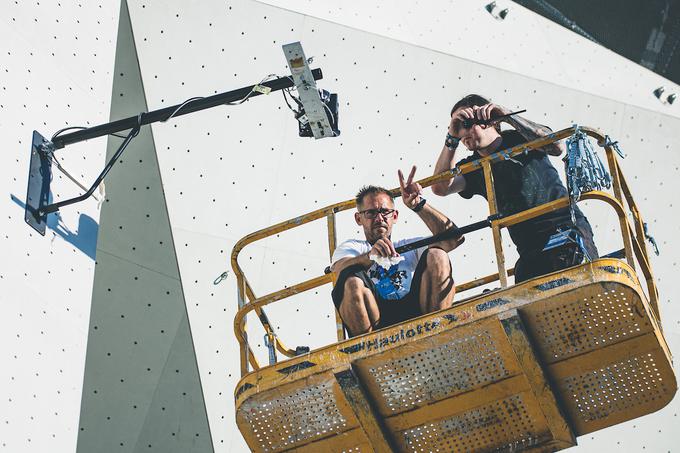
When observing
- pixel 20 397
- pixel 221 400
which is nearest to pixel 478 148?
pixel 221 400

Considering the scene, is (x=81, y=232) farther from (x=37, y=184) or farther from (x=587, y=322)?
(x=587, y=322)

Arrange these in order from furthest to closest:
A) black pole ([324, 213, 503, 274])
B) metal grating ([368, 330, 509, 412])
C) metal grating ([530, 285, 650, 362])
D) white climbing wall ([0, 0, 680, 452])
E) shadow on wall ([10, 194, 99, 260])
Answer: shadow on wall ([10, 194, 99, 260]) < white climbing wall ([0, 0, 680, 452]) < black pole ([324, 213, 503, 274]) < metal grating ([368, 330, 509, 412]) < metal grating ([530, 285, 650, 362])

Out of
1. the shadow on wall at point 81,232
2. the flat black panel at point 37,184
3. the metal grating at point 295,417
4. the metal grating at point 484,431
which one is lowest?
the metal grating at point 484,431

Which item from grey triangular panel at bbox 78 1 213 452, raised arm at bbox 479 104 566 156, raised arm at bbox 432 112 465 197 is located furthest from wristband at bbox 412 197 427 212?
grey triangular panel at bbox 78 1 213 452

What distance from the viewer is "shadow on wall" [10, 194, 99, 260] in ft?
25.5

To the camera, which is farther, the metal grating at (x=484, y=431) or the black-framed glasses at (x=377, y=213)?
the black-framed glasses at (x=377, y=213)

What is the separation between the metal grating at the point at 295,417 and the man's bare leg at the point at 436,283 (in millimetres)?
754

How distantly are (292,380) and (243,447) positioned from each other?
1856 mm

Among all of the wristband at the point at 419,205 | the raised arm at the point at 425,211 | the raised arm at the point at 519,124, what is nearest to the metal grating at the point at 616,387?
the raised arm at the point at 425,211

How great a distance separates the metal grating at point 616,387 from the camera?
6.77 metres

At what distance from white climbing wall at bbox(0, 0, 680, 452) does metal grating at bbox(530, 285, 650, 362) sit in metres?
2.78

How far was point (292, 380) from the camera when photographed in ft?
22.6

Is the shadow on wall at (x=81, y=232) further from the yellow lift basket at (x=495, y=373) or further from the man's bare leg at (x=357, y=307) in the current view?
the man's bare leg at (x=357, y=307)

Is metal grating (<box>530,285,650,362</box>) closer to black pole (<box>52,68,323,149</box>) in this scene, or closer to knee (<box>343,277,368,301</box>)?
knee (<box>343,277,368,301</box>)
